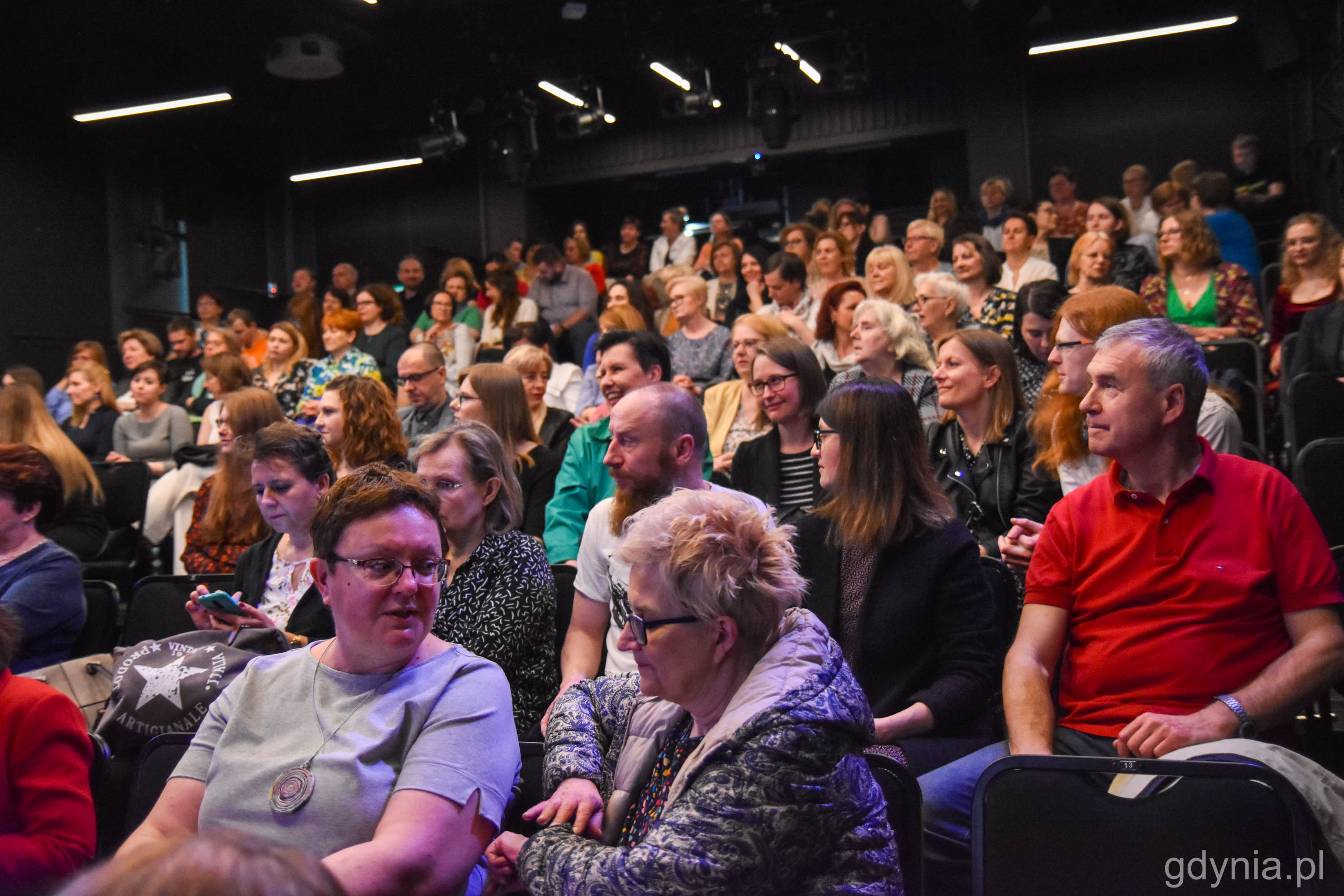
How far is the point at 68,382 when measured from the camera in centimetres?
651

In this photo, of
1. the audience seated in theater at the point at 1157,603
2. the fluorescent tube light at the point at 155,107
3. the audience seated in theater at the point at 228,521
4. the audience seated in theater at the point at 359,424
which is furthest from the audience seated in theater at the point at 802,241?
the fluorescent tube light at the point at 155,107

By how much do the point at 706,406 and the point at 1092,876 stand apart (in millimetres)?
3242

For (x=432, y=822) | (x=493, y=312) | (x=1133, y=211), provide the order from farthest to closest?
(x=1133, y=211) → (x=493, y=312) → (x=432, y=822)

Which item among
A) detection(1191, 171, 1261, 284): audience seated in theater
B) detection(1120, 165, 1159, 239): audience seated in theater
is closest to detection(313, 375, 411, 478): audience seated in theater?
detection(1191, 171, 1261, 284): audience seated in theater

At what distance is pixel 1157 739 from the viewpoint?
194 centimetres

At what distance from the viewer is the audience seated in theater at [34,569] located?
2725 millimetres

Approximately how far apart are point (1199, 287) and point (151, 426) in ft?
17.8

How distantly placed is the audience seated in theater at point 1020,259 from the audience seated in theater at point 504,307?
10.7 feet

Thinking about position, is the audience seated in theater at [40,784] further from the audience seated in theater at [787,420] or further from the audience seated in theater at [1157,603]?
the audience seated in theater at [787,420]

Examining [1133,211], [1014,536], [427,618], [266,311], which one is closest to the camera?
[427,618]

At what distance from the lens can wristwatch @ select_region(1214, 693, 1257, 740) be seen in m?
1.98

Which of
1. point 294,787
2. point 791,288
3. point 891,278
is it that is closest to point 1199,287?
point 891,278

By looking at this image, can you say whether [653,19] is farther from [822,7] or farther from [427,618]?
[427,618]

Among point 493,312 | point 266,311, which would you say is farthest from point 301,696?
point 266,311
